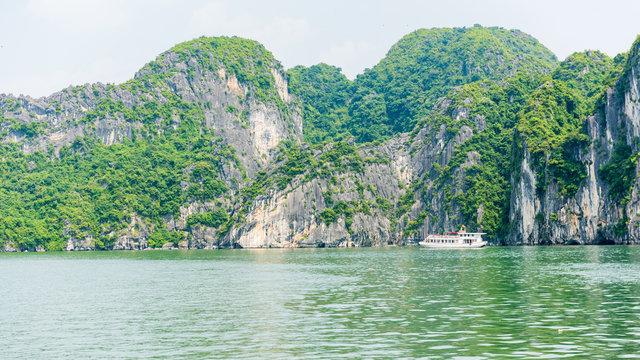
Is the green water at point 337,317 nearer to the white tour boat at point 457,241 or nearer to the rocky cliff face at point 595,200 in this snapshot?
the rocky cliff face at point 595,200

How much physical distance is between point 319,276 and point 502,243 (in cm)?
10778

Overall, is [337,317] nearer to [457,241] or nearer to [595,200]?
[595,200]

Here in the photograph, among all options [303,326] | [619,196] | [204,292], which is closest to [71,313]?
[204,292]

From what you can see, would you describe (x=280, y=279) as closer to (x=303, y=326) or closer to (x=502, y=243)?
(x=303, y=326)

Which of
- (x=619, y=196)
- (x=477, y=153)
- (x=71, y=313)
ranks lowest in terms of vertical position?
(x=71, y=313)

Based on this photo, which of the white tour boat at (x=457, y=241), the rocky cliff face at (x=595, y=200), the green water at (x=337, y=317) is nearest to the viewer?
the green water at (x=337, y=317)

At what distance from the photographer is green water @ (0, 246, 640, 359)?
29.2 metres

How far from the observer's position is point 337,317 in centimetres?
3838

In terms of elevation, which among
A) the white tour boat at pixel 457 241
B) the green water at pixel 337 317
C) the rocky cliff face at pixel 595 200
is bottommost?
the green water at pixel 337 317

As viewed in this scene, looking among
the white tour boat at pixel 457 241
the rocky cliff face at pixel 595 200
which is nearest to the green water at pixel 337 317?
the rocky cliff face at pixel 595 200

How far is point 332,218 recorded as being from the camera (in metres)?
196

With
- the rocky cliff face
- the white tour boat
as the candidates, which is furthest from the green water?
the white tour boat

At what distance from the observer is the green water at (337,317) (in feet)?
95.7

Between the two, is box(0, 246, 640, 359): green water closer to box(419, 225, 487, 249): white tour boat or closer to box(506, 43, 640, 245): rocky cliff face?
box(506, 43, 640, 245): rocky cliff face
